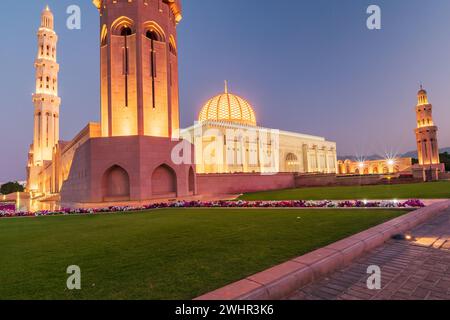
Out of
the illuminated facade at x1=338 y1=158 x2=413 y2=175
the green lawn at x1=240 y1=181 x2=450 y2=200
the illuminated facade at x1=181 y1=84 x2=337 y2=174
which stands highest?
the illuminated facade at x1=181 y1=84 x2=337 y2=174

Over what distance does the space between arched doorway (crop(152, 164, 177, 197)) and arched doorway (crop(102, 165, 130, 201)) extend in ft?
5.60

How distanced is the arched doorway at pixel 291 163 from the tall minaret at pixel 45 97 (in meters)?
45.5

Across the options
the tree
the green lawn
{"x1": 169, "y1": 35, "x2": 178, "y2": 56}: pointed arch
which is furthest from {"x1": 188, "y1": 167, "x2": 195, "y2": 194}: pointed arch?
the tree

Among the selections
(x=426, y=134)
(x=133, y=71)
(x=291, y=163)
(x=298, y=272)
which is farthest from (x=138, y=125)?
(x=426, y=134)

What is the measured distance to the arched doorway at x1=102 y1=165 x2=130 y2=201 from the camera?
1644cm

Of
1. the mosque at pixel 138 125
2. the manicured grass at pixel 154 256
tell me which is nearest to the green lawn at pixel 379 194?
the mosque at pixel 138 125

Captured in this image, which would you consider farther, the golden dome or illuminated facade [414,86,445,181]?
illuminated facade [414,86,445,181]

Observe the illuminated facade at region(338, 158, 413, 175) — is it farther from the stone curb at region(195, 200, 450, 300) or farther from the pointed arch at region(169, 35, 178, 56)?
the stone curb at region(195, 200, 450, 300)

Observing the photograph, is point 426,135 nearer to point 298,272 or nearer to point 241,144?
point 241,144

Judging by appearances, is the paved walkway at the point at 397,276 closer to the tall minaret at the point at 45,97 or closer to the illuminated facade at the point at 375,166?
the tall minaret at the point at 45,97

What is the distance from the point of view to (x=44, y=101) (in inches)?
1984

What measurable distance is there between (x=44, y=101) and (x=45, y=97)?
2.66 feet
